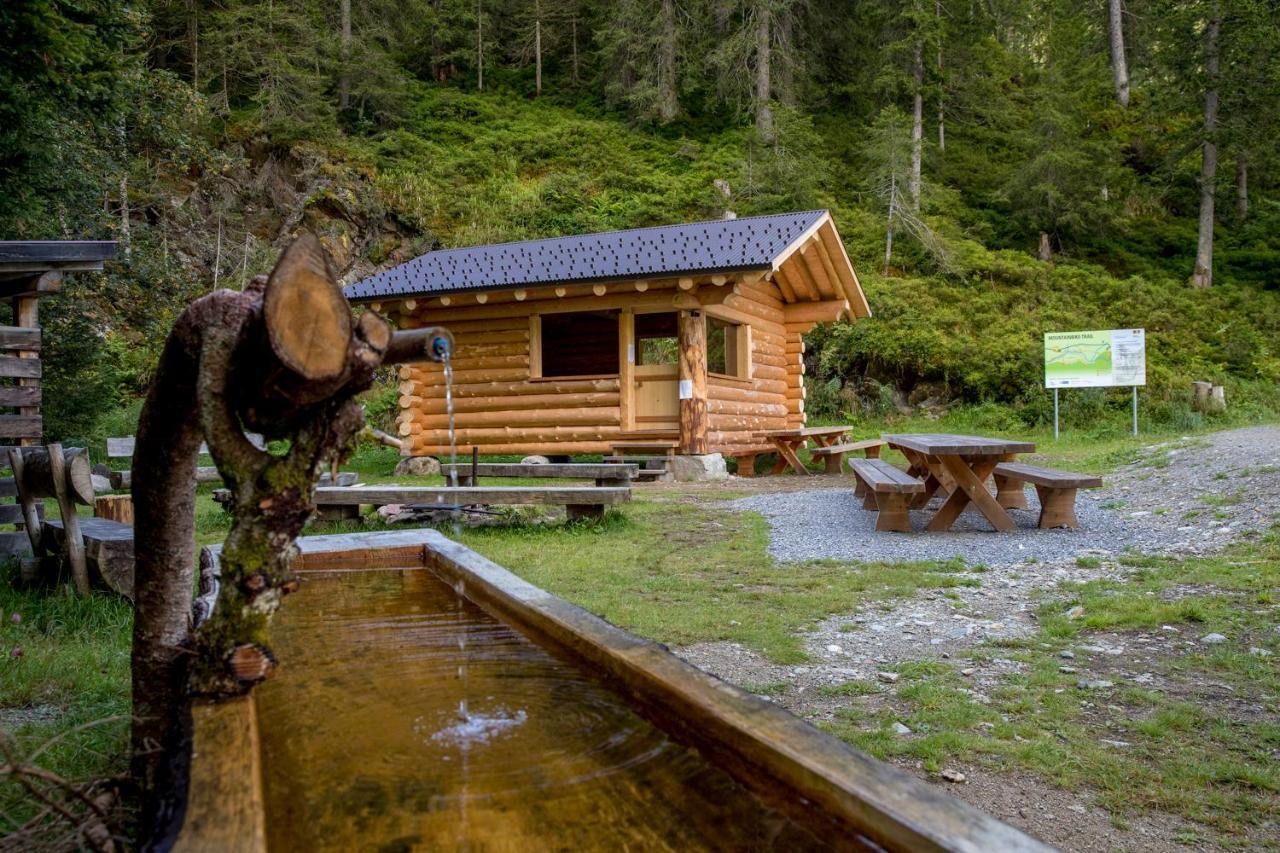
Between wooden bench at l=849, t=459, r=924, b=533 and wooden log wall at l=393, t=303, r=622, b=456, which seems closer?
wooden bench at l=849, t=459, r=924, b=533

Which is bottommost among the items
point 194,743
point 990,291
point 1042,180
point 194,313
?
point 194,743

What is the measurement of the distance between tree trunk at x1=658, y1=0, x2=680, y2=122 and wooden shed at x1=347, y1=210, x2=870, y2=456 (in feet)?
51.1

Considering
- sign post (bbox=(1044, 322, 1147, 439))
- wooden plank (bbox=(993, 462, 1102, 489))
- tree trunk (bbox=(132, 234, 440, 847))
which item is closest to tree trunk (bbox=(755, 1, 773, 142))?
sign post (bbox=(1044, 322, 1147, 439))

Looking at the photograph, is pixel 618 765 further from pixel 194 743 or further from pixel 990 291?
pixel 990 291

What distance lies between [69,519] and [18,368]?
8.01 feet

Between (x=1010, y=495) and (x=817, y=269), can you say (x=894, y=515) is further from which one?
(x=817, y=269)

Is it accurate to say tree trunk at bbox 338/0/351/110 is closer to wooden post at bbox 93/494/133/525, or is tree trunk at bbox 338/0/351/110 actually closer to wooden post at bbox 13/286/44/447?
wooden post at bbox 13/286/44/447

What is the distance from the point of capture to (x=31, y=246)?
19.9 ft

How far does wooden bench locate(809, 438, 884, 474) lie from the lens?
1263 cm

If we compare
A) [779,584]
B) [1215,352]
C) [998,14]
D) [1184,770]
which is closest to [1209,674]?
A: [1184,770]

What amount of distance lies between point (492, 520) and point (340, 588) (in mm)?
4401

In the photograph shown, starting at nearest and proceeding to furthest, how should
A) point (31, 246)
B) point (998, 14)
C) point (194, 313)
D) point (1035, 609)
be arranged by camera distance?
point (194, 313) < point (1035, 609) < point (31, 246) < point (998, 14)

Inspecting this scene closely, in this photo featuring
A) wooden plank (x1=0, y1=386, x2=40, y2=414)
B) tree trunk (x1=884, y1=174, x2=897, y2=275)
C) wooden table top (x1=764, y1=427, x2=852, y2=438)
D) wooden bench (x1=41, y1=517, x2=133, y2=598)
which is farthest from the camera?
tree trunk (x1=884, y1=174, x2=897, y2=275)

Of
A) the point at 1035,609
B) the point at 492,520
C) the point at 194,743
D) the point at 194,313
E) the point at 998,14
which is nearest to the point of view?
the point at 194,743
